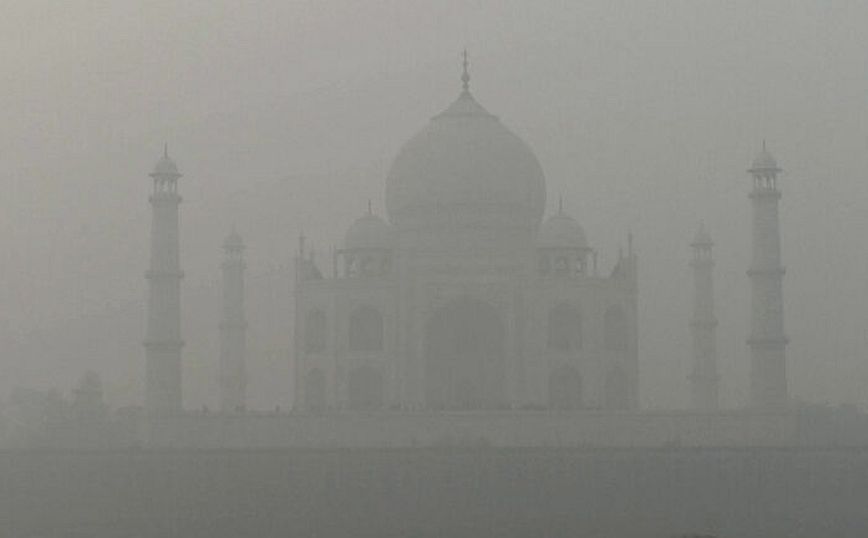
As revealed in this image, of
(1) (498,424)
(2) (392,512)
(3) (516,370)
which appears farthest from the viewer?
(3) (516,370)

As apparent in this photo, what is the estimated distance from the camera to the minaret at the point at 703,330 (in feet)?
191

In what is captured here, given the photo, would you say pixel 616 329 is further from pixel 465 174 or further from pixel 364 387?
pixel 364 387

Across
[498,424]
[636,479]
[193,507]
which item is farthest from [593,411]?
[193,507]

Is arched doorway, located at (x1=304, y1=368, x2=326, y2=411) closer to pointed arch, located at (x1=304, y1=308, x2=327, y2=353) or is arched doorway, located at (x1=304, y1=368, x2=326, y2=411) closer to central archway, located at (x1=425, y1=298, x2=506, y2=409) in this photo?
pointed arch, located at (x1=304, y1=308, x2=327, y2=353)

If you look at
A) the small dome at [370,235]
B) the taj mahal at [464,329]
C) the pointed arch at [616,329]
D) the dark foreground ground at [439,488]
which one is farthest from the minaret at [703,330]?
the dark foreground ground at [439,488]

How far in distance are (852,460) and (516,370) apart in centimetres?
1041

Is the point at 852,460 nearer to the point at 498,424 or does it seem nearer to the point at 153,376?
the point at 498,424

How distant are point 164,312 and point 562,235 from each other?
8.96m

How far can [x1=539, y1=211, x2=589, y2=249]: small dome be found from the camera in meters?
56.8

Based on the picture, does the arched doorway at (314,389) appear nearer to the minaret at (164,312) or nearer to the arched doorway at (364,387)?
the arched doorway at (364,387)

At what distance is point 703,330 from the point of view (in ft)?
192

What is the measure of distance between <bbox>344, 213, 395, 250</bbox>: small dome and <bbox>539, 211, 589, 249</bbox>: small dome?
10.6 feet

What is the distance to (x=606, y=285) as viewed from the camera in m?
54.9

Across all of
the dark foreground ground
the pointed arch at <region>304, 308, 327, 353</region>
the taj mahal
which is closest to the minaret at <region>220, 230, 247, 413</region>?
the taj mahal
